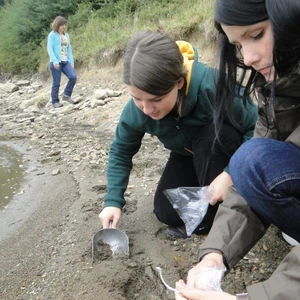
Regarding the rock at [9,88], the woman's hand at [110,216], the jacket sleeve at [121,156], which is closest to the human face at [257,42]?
the jacket sleeve at [121,156]

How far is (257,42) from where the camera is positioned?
1.30 m

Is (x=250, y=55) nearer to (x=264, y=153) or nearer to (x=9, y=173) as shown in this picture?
(x=264, y=153)

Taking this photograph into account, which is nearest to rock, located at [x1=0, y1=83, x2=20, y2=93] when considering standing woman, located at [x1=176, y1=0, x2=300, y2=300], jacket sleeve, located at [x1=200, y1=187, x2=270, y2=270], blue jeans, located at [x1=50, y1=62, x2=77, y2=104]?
blue jeans, located at [x1=50, y1=62, x2=77, y2=104]

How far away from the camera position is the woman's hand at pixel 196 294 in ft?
3.79

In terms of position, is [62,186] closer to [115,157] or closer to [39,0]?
[115,157]

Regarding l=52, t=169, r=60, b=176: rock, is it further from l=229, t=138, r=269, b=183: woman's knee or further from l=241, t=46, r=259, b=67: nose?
l=241, t=46, r=259, b=67: nose

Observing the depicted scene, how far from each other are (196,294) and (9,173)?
332cm

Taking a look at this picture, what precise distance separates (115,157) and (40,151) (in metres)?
2.73

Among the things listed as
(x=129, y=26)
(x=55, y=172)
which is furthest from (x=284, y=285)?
(x=129, y=26)

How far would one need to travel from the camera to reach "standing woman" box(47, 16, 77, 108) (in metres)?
7.62

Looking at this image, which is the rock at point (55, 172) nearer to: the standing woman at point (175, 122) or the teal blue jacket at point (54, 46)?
the standing woman at point (175, 122)

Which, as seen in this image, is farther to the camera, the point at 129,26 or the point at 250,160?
the point at 129,26

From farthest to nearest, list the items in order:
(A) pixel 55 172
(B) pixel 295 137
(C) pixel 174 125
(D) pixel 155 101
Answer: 1. (A) pixel 55 172
2. (C) pixel 174 125
3. (D) pixel 155 101
4. (B) pixel 295 137

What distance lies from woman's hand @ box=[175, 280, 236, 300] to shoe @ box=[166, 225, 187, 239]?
2.96 feet
